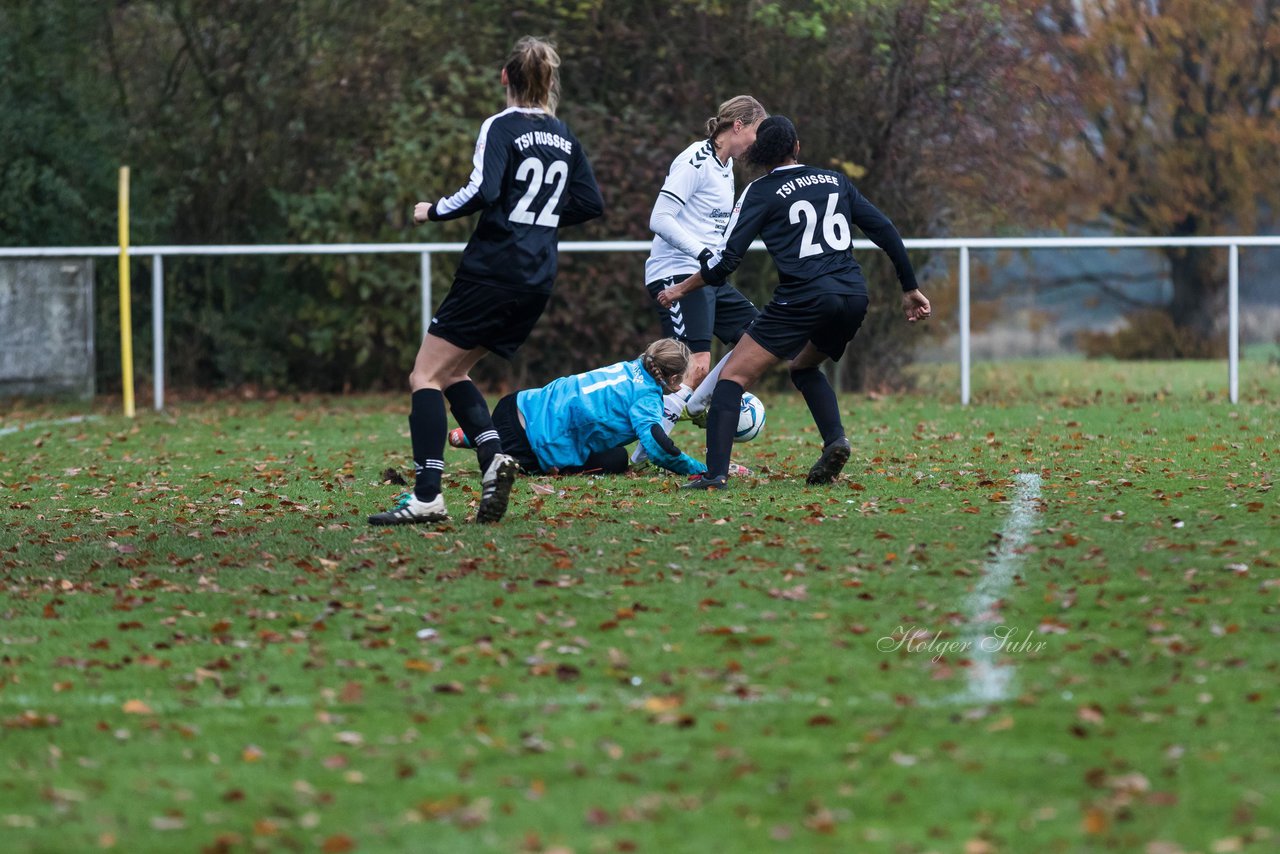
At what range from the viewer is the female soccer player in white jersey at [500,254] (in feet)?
22.8

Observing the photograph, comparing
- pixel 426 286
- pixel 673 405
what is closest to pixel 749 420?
pixel 673 405

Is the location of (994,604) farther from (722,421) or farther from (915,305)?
(915,305)

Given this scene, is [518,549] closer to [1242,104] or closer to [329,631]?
[329,631]

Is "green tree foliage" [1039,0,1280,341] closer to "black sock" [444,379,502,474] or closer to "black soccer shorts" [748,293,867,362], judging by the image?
"black soccer shorts" [748,293,867,362]

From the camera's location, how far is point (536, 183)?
7.02 meters

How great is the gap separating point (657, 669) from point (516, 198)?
294 centimetres

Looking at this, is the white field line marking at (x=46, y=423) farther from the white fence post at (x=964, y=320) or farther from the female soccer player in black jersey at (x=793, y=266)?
the white fence post at (x=964, y=320)

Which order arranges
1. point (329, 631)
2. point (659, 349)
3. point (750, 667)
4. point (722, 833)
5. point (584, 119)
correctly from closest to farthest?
1. point (722, 833)
2. point (750, 667)
3. point (329, 631)
4. point (659, 349)
5. point (584, 119)

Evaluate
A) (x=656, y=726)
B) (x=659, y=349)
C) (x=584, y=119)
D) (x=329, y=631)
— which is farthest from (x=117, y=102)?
(x=656, y=726)

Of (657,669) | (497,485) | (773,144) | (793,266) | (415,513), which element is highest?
(773,144)

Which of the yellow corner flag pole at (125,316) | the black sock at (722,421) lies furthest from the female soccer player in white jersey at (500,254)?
the yellow corner flag pole at (125,316)

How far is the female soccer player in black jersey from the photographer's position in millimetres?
7965

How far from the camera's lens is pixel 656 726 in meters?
4.06

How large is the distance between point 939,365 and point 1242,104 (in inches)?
399
